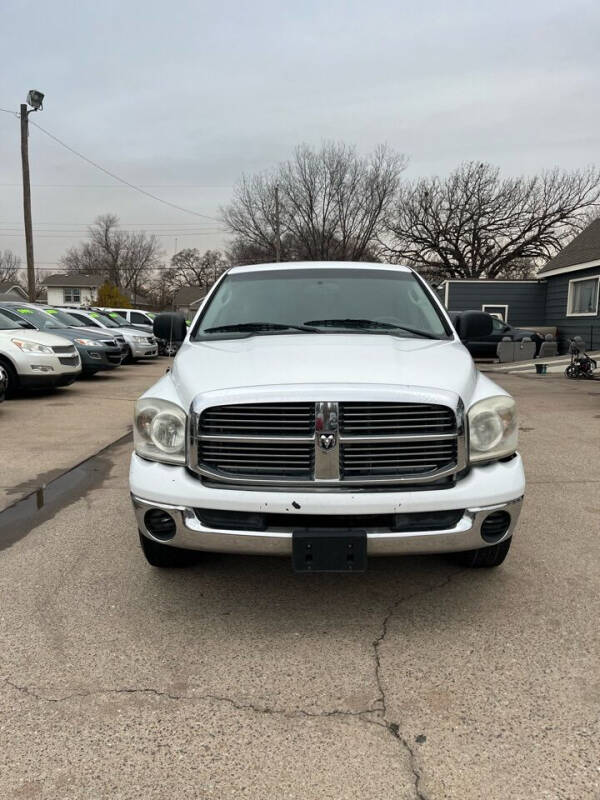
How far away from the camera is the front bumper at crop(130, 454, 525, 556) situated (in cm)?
261

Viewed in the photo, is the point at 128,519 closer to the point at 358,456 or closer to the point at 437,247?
the point at 358,456

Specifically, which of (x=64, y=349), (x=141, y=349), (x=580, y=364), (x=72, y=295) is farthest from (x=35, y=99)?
(x=72, y=295)

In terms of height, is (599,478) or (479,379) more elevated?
(479,379)

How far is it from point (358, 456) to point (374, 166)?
32483mm

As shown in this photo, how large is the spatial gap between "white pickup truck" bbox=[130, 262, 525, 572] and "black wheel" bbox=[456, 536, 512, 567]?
408 millimetres

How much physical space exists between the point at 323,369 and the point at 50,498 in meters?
3.11

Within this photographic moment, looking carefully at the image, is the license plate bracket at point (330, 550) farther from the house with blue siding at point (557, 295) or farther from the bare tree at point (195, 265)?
the bare tree at point (195, 265)

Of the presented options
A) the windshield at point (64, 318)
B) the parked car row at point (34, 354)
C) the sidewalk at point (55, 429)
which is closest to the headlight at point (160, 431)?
the sidewalk at point (55, 429)

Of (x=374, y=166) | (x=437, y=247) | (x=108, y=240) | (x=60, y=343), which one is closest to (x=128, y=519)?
(x=60, y=343)

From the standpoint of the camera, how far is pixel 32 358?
9617 mm

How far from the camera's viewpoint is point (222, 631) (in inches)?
111

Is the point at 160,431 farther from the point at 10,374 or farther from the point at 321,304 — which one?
the point at 10,374

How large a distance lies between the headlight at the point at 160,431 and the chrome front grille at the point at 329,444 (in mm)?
100

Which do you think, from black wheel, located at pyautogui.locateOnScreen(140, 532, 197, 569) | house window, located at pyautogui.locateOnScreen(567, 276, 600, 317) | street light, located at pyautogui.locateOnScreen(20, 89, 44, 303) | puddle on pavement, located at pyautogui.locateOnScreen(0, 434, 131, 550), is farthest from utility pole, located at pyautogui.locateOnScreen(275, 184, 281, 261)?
black wheel, located at pyautogui.locateOnScreen(140, 532, 197, 569)
